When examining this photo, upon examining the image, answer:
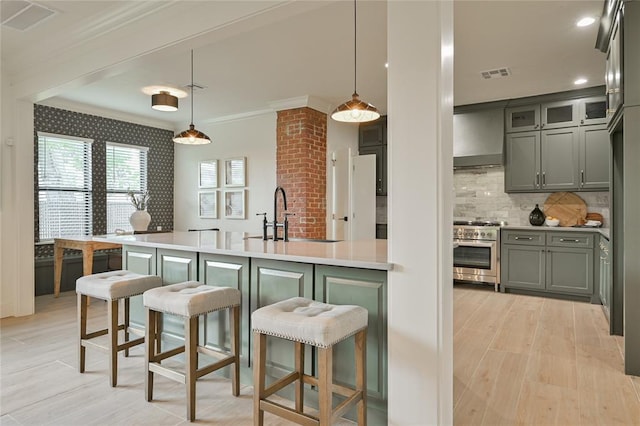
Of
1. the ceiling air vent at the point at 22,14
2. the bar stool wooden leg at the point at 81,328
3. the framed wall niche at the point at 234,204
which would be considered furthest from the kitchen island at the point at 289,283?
the framed wall niche at the point at 234,204

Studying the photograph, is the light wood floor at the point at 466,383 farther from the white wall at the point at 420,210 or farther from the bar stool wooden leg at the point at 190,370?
the white wall at the point at 420,210

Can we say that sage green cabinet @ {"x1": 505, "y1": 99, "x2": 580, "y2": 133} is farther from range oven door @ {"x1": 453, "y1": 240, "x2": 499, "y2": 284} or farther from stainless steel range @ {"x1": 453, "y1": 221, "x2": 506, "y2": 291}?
range oven door @ {"x1": 453, "y1": 240, "x2": 499, "y2": 284}

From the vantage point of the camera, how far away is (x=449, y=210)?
1.82 metres

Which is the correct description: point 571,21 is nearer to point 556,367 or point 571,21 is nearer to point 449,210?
point 449,210

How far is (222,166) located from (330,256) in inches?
Result: 189

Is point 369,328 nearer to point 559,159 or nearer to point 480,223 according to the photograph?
point 480,223

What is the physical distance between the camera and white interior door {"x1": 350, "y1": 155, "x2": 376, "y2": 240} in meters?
6.12

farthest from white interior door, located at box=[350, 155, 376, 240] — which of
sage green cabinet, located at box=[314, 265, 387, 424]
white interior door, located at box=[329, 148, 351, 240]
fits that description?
sage green cabinet, located at box=[314, 265, 387, 424]

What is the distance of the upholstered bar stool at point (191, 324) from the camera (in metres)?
2.16

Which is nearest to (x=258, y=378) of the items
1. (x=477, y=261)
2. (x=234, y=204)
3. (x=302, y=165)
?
(x=302, y=165)

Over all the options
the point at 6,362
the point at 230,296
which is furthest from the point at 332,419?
the point at 6,362

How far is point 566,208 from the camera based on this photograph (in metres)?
5.27

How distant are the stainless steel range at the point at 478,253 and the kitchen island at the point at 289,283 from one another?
335 cm

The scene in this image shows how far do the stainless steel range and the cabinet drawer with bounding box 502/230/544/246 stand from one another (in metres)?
0.11
